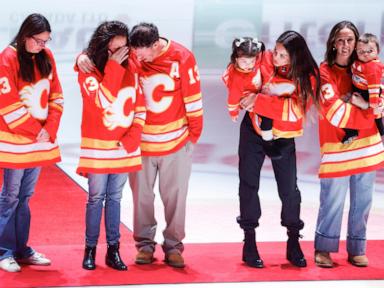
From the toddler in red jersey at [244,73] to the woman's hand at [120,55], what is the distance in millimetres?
595

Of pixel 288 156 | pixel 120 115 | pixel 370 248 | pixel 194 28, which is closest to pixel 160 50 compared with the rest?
pixel 120 115

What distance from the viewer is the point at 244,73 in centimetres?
506

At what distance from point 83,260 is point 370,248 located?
6.23 feet

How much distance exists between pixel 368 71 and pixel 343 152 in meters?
0.52

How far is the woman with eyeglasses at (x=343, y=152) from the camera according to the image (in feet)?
17.0

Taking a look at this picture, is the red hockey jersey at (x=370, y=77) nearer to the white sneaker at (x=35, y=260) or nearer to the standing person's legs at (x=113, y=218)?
the standing person's legs at (x=113, y=218)

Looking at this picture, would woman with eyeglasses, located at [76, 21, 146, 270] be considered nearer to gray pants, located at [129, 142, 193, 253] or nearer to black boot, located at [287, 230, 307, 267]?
gray pants, located at [129, 142, 193, 253]

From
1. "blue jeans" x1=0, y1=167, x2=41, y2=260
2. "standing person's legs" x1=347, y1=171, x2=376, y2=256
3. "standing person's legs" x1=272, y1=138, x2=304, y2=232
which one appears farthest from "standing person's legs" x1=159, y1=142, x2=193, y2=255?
"standing person's legs" x1=347, y1=171, x2=376, y2=256

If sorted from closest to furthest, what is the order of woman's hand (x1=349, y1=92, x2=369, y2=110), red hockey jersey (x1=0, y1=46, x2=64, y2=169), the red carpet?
red hockey jersey (x1=0, y1=46, x2=64, y2=169)
the red carpet
woman's hand (x1=349, y1=92, x2=369, y2=110)

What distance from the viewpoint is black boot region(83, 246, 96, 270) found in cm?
505

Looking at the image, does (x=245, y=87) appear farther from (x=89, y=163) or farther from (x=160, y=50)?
(x=89, y=163)

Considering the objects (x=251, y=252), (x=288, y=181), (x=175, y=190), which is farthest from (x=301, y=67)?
(x=251, y=252)

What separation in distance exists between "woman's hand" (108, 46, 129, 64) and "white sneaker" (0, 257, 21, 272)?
4.09 feet

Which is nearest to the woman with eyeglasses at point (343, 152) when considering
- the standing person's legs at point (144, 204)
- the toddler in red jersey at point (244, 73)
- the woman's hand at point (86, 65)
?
the toddler in red jersey at point (244, 73)
